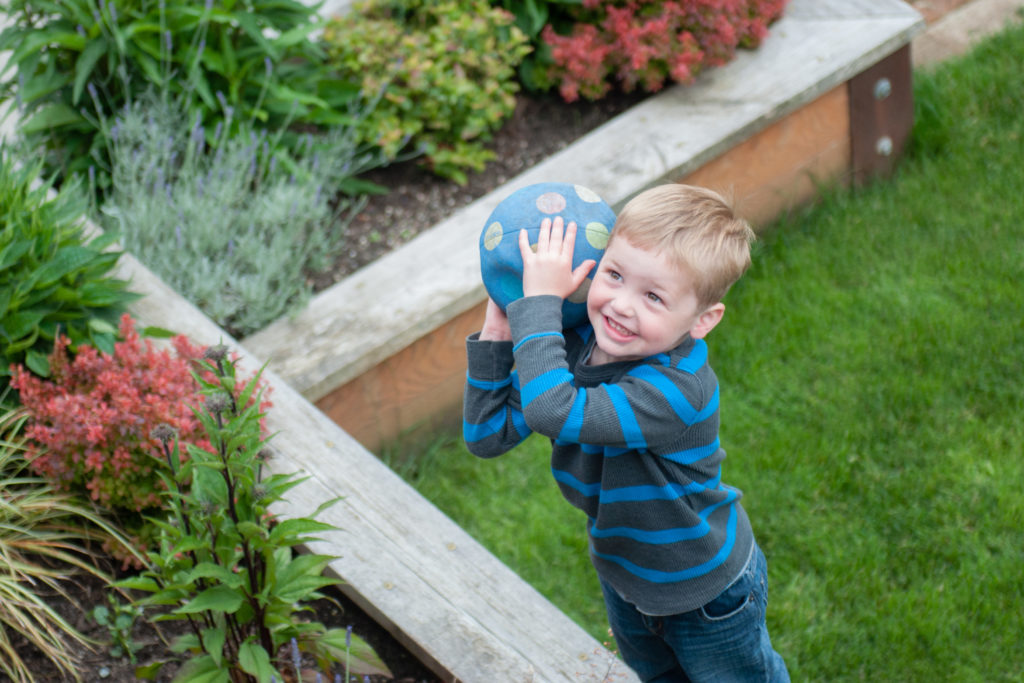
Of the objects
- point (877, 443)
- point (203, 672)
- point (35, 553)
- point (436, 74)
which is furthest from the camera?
point (436, 74)

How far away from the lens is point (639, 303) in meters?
1.88

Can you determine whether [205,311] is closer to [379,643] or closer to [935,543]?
[379,643]

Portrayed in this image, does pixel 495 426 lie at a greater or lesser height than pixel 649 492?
greater

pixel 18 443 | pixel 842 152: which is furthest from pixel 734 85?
pixel 18 443

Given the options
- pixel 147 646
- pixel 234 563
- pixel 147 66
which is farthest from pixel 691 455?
pixel 147 66

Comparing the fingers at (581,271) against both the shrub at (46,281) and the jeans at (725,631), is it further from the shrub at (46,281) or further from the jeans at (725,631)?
the shrub at (46,281)

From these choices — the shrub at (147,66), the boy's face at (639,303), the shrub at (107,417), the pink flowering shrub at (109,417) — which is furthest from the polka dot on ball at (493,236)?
the shrub at (147,66)

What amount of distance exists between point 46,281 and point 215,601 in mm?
1313

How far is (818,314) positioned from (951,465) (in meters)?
0.88

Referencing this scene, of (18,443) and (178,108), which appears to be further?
(178,108)

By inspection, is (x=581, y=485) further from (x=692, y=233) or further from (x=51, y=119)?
(x=51, y=119)

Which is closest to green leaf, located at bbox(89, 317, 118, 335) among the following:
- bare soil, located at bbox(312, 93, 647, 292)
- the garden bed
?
the garden bed

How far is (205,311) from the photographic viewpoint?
148 inches

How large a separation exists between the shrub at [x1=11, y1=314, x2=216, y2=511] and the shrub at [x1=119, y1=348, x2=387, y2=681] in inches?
21.2
